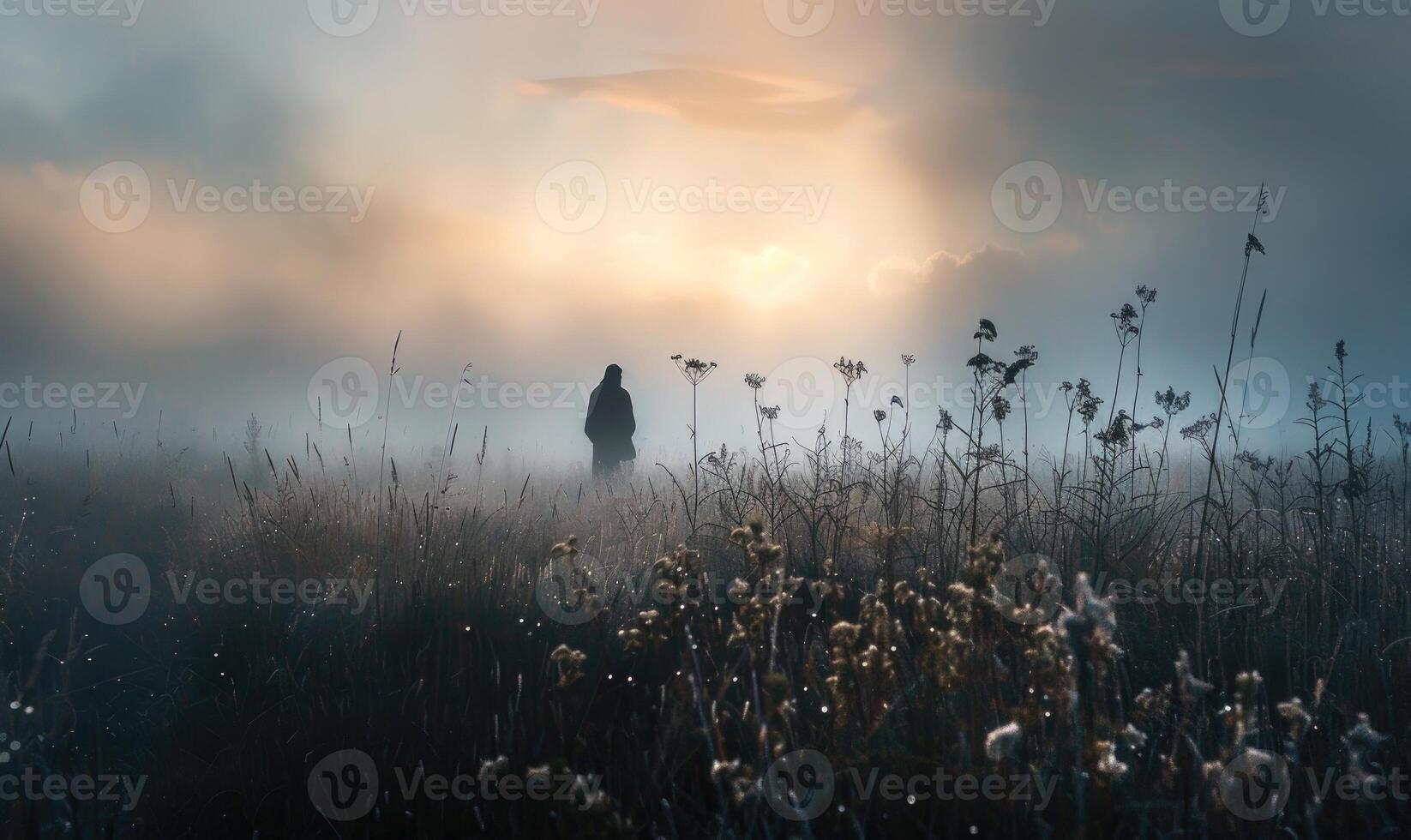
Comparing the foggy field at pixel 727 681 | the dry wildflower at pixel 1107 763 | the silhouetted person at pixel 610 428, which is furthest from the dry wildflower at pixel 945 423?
the silhouetted person at pixel 610 428

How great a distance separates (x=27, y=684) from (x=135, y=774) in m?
0.85

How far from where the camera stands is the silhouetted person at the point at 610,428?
1168 centimetres

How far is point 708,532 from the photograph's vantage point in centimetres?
513

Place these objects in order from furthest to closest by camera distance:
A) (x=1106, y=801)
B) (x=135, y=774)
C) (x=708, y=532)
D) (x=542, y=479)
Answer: (x=542, y=479), (x=708, y=532), (x=135, y=774), (x=1106, y=801)

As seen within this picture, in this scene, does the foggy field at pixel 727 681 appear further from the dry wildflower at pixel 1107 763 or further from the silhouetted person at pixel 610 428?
the silhouetted person at pixel 610 428

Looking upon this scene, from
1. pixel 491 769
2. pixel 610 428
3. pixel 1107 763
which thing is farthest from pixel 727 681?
pixel 610 428

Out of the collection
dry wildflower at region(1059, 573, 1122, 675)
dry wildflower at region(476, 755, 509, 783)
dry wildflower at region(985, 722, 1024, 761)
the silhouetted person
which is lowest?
dry wildflower at region(476, 755, 509, 783)

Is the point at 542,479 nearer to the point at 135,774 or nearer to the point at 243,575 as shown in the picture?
the point at 243,575

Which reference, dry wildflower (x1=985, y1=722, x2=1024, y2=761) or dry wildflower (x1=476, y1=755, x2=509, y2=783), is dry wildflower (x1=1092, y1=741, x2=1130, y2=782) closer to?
dry wildflower (x1=985, y1=722, x2=1024, y2=761)

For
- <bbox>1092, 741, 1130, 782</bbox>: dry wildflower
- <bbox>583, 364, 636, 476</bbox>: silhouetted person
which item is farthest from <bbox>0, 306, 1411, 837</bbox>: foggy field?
<bbox>583, 364, 636, 476</bbox>: silhouetted person

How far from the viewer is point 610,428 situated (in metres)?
11.7

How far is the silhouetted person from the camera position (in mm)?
11680

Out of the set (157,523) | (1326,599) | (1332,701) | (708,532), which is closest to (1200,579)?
(1326,599)

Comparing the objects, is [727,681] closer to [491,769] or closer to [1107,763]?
[491,769]
